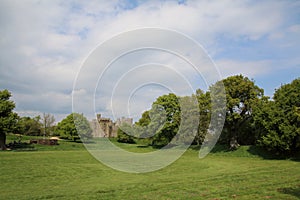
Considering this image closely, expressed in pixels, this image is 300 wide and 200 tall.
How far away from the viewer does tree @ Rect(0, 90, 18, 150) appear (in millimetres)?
41125

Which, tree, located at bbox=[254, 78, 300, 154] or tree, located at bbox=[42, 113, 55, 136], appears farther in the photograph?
tree, located at bbox=[42, 113, 55, 136]

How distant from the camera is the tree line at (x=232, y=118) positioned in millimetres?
26750

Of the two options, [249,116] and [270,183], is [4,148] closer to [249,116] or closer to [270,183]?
[249,116]

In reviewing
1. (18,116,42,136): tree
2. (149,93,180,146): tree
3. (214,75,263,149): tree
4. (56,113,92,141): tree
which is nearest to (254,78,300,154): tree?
(214,75,263,149): tree

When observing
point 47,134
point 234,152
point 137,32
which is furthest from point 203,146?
point 47,134

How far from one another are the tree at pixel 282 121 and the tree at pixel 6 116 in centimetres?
3652

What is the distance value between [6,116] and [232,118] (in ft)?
116

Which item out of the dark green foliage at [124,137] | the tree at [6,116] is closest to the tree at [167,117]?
the dark green foliage at [124,137]

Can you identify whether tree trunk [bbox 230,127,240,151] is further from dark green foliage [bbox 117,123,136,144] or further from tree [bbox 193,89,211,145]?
dark green foliage [bbox 117,123,136,144]

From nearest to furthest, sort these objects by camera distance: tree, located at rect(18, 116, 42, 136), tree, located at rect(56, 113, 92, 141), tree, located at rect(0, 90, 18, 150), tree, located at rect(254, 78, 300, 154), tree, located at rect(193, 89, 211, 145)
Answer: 1. tree, located at rect(254, 78, 300, 154)
2. tree, located at rect(193, 89, 211, 145)
3. tree, located at rect(0, 90, 18, 150)
4. tree, located at rect(56, 113, 92, 141)
5. tree, located at rect(18, 116, 42, 136)

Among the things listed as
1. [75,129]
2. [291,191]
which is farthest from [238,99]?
[75,129]

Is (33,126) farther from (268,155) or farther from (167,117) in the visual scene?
(268,155)

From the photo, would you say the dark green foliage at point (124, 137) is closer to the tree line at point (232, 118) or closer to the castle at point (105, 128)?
the castle at point (105, 128)

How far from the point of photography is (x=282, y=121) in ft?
87.8
